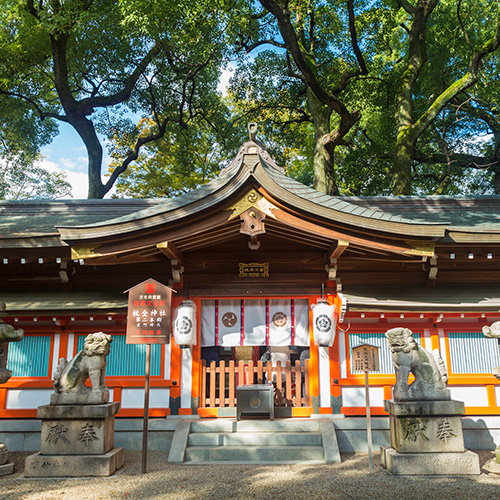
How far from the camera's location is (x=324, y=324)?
7.78 m

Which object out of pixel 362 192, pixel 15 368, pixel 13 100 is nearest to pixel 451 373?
pixel 15 368

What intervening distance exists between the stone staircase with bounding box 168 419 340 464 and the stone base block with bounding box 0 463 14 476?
2317 mm

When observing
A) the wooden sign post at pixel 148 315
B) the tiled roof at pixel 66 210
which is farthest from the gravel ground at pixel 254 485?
the tiled roof at pixel 66 210

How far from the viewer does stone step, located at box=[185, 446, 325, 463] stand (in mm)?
6789

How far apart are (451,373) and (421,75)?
14.5 meters

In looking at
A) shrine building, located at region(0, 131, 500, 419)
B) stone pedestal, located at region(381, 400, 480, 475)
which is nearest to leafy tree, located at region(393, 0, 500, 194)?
shrine building, located at region(0, 131, 500, 419)

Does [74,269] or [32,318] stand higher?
[74,269]

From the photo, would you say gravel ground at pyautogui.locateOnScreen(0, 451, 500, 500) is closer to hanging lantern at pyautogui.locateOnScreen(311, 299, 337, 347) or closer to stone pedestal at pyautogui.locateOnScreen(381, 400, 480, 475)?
stone pedestal at pyautogui.locateOnScreen(381, 400, 480, 475)

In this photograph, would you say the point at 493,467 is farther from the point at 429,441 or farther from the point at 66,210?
the point at 66,210

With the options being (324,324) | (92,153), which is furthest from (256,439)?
(92,153)

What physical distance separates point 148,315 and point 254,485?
2.74m

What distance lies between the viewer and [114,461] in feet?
20.5

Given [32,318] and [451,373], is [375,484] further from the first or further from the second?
[32,318]

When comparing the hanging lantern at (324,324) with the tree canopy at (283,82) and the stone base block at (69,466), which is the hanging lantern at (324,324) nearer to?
the stone base block at (69,466)
